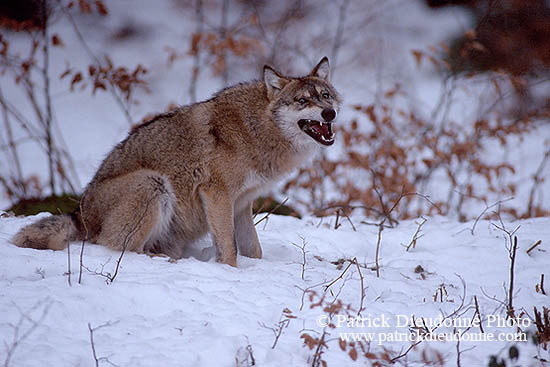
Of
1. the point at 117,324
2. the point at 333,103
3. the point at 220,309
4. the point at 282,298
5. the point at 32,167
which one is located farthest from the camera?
the point at 32,167

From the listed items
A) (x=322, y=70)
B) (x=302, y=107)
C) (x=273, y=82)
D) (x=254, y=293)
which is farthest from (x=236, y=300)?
(x=322, y=70)

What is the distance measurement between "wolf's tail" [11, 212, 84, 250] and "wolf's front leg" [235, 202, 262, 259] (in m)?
1.69

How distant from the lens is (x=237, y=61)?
1106 centimetres

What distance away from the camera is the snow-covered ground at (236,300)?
3123 mm

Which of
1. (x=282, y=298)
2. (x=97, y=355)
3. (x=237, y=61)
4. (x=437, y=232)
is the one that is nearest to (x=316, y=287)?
(x=282, y=298)

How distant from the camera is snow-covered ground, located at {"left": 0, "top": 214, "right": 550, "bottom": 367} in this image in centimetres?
312

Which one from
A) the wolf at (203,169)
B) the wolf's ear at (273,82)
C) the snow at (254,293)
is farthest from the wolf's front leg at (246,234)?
the wolf's ear at (273,82)

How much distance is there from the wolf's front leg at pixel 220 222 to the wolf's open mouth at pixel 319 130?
106cm

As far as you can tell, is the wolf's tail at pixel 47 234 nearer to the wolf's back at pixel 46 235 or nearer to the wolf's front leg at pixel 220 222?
the wolf's back at pixel 46 235

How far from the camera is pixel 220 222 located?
5102mm

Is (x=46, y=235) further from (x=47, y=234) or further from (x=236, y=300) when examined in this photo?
(x=236, y=300)

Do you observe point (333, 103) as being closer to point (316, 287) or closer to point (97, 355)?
point (316, 287)

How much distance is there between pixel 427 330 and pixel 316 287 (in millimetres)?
1107

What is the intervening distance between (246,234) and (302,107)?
149cm
